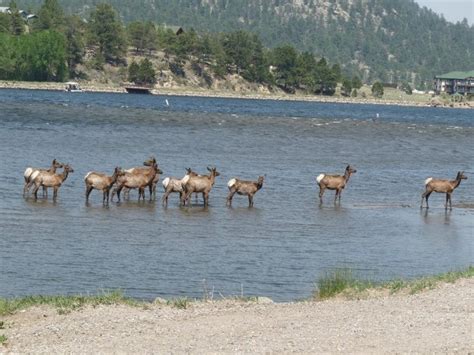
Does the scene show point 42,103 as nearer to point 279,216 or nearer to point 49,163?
point 49,163

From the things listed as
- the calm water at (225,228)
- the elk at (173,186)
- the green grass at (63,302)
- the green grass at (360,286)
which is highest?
the green grass at (63,302)

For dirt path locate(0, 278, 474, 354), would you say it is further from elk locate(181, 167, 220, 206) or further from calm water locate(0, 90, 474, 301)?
elk locate(181, 167, 220, 206)

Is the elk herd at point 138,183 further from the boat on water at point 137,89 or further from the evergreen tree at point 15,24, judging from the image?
the evergreen tree at point 15,24

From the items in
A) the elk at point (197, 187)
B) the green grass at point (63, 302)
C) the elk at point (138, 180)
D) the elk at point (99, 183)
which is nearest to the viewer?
the green grass at point (63, 302)

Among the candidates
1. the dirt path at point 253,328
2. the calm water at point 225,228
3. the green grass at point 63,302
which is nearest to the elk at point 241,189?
the calm water at point 225,228

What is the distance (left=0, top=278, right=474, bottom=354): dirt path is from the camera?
14.1 metres

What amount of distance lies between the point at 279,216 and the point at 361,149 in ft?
130

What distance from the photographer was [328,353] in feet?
45.3

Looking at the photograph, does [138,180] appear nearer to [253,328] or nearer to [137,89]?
[253,328]

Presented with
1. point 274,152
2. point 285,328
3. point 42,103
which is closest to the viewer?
point 285,328

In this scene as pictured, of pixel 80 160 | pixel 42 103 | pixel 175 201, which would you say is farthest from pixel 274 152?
pixel 42 103

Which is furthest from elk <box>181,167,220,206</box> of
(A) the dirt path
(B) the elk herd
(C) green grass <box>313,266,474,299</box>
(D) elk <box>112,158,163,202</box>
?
(A) the dirt path

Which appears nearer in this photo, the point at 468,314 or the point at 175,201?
the point at 468,314

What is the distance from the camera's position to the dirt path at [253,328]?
554 inches
